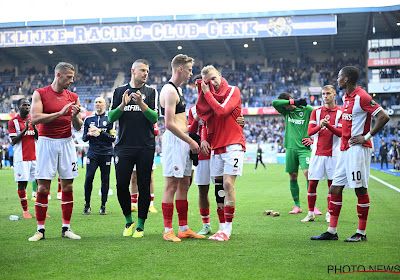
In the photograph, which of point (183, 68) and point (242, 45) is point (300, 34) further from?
point (183, 68)

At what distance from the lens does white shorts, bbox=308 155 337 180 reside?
8938 millimetres

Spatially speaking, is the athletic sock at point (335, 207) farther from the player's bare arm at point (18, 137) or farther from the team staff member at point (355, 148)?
the player's bare arm at point (18, 137)

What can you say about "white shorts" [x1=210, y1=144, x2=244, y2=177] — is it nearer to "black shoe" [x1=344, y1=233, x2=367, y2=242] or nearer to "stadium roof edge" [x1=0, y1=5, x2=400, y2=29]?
"black shoe" [x1=344, y1=233, x2=367, y2=242]

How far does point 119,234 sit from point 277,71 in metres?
51.1

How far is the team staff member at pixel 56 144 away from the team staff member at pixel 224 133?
6.16 feet

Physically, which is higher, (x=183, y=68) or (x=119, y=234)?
(x=183, y=68)

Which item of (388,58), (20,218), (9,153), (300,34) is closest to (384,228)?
(20,218)

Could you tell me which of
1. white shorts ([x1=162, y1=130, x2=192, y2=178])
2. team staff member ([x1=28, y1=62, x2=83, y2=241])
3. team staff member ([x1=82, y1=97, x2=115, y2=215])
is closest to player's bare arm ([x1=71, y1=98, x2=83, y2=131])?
team staff member ([x1=28, y1=62, x2=83, y2=241])

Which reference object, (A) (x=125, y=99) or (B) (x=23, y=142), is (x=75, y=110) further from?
(B) (x=23, y=142)

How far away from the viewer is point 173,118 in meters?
6.43

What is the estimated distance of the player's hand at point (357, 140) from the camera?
21.2 ft

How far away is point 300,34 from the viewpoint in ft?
159

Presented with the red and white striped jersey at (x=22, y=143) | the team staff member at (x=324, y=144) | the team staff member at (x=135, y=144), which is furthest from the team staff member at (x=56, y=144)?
the team staff member at (x=324, y=144)

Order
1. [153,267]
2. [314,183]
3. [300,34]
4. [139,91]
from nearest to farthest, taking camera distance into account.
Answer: [153,267]
[139,91]
[314,183]
[300,34]
